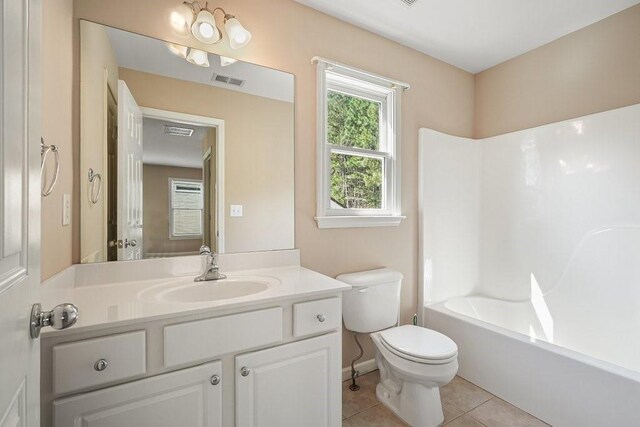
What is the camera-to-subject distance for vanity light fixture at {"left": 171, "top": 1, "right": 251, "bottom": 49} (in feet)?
4.95

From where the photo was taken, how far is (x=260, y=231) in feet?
5.71

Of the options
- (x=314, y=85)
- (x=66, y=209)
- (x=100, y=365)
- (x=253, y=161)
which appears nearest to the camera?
(x=100, y=365)

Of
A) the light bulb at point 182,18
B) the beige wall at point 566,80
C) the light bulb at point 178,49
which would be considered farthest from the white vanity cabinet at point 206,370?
the beige wall at point 566,80

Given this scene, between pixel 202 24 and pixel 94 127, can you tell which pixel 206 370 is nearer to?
pixel 94 127

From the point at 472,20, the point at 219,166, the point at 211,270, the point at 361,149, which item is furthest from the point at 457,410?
the point at 472,20

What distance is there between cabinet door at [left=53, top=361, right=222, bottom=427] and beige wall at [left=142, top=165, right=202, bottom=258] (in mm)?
684

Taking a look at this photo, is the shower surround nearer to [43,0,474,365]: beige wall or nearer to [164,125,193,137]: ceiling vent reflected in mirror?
[43,0,474,365]: beige wall

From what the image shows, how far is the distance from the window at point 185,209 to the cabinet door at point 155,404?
0.73 m

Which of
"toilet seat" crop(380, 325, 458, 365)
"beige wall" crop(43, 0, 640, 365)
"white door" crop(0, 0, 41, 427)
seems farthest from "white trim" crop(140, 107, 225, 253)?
"toilet seat" crop(380, 325, 458, 365)

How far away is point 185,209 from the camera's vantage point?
61.3 inches

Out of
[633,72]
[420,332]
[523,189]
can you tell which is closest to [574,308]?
[523,189]

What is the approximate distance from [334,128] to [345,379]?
1.71m

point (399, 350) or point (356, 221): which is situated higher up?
point (356, 221)

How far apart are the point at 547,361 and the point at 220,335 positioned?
1.76 m
